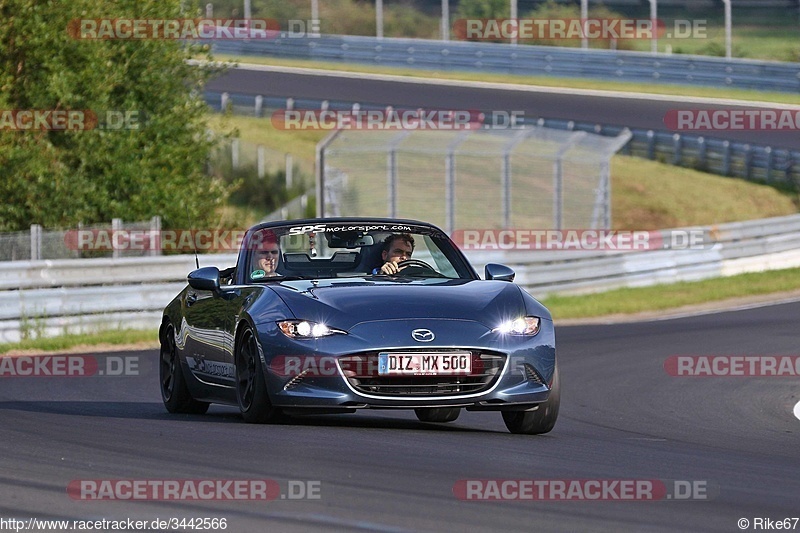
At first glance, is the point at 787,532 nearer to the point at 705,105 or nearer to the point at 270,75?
the point at 705,105

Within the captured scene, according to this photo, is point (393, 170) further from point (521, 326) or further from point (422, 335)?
point (422, 335)

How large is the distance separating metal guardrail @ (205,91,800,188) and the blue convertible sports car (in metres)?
25.1

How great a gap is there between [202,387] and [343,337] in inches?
85.5

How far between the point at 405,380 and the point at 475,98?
3236 centimetres

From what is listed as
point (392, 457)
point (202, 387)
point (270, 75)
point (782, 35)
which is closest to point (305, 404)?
point (392, 457)

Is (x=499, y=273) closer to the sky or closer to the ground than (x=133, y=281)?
closer to the sky

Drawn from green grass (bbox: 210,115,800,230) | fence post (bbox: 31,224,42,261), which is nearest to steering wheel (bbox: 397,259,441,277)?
fence post (bbox: 31,224,42,261)

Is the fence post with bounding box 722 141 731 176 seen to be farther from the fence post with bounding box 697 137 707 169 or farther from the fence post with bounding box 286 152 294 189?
the fence post with bounding box 286 152 294 189

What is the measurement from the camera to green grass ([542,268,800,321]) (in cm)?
2481

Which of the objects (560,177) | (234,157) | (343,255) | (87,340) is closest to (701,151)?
(560,177)

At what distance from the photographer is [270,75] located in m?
45.2

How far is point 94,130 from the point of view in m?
25.6

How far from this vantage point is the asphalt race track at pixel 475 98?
37906 mm

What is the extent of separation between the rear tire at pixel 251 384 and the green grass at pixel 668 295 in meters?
14.2
